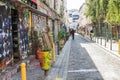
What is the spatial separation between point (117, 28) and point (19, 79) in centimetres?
2714

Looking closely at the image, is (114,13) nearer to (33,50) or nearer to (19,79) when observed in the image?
(33,50)

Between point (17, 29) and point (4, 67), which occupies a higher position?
point (17, 29)

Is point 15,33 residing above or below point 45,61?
above

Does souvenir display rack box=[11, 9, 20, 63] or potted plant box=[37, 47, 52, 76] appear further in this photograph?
souvenir display rack box=[11, 9, 20, 63]

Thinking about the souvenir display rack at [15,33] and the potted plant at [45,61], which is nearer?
the potted plant at [45,61]

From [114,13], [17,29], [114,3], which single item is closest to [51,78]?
[17,29]

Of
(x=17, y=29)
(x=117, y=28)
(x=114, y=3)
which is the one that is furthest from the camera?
(x=117, y=28)

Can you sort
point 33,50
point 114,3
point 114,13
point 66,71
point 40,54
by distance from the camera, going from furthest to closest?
point 114,13, point 114,3, point 33,50, point 66,71, point 40,54

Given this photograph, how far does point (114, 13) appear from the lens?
2619 cm

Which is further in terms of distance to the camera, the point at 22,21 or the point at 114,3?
the point at 114,3

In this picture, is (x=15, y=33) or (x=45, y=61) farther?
(x=15, y=33)

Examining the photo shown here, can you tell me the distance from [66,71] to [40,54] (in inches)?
73.0

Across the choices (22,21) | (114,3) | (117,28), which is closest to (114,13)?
(114,3)

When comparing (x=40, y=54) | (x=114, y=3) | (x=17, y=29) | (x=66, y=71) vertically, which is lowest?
(x=66, y=71)
